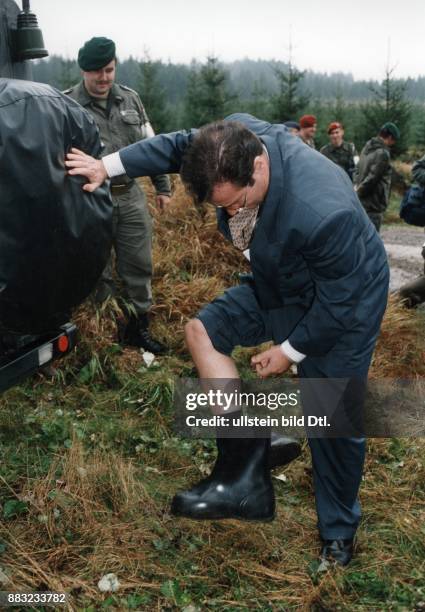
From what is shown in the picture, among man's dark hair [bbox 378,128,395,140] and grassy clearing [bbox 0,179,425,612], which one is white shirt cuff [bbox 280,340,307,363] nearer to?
grassy clearing [bbox 0,179,425,612]

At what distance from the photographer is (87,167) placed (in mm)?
2281

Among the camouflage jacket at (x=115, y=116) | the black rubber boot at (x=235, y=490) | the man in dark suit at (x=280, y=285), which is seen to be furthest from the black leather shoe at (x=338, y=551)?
the camouflage jacket at (x=115, y=116)

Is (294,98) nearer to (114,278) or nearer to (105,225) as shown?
(114,278)

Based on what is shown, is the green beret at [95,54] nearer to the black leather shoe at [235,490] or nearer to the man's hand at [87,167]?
the man's hand at [87,167]

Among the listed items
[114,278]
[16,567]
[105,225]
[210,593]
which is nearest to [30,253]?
[105,225]

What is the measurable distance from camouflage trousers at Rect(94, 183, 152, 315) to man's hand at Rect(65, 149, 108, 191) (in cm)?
205

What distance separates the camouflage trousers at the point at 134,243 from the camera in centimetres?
445

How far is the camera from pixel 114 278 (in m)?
5.24

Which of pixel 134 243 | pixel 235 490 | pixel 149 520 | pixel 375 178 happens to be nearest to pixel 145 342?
pixel 134 243

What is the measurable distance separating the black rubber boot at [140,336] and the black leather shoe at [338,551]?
2251 mm

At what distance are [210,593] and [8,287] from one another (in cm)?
142

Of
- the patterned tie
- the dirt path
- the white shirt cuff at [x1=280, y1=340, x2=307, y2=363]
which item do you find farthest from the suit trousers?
the dirt path

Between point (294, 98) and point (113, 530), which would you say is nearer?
point (113, 530)

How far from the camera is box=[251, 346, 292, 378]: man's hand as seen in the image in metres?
2.43
